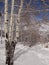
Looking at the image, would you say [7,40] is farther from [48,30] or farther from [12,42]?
[48,30]

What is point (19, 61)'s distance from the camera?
24.9 ft

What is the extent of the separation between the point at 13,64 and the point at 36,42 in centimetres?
836

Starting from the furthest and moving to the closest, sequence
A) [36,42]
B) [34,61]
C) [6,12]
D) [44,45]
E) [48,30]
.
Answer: [36,42] < [44,45] < [48,30] < [34,61] < [6,12]

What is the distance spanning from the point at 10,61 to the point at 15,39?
885mm

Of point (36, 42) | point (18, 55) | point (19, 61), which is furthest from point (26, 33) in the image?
point (19, 61)

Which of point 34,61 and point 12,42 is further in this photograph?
point 34,61

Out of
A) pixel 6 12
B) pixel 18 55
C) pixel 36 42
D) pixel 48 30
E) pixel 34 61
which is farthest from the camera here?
pixel 36 42

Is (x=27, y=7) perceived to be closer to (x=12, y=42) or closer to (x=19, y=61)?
(x=12, y=42)

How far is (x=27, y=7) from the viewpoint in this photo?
280 inches

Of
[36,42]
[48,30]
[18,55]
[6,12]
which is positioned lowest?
[36,42]

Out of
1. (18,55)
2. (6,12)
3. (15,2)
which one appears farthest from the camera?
(18,55)

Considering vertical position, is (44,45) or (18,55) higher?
(18,55)

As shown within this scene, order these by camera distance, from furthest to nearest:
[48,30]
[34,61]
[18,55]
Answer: [48,30], [18,55], [34,61]

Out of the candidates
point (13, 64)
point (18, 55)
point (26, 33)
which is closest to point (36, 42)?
point (26, 33)
